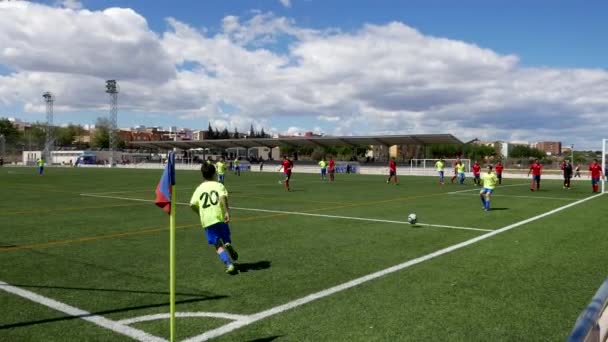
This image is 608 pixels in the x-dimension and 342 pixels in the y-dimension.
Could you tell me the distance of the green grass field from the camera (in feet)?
15.4

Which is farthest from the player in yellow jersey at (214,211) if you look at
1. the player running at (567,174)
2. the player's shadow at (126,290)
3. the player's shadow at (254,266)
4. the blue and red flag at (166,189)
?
the player running at (567,174)

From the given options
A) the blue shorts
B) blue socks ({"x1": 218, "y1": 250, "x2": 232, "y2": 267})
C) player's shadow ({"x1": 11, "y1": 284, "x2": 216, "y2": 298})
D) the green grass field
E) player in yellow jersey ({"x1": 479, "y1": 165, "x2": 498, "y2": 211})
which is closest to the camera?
the green grass field

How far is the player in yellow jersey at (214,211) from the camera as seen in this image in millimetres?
6906

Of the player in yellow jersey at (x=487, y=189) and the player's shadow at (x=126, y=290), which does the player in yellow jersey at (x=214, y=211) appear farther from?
the player in yellow jersey at (x=487, y=189)

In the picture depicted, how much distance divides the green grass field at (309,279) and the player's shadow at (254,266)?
0.24 feet

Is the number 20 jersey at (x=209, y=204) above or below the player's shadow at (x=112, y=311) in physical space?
above

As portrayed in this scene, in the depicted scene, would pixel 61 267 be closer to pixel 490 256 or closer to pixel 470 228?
pixel 490 256

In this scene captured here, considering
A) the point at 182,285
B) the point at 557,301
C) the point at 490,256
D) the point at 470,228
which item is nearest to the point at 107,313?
the point at 182,285

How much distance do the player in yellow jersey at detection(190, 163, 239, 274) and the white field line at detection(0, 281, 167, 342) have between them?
7.17 ft

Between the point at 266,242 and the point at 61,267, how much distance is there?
12.6 feet

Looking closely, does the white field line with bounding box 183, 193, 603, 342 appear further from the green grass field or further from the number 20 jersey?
the number 20 jersey

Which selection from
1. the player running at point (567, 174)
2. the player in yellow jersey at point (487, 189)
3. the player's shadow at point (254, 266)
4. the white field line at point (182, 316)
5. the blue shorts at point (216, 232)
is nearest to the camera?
the white field line at point (182, 316)

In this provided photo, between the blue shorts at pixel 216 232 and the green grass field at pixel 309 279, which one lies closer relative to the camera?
the green grass field at pixel 309 279

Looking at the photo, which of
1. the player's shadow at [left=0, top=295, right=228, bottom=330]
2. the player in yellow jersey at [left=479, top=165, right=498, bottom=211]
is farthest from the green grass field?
the player in yellow jersey at [left=479, top=165, right=498, bottom=211]
